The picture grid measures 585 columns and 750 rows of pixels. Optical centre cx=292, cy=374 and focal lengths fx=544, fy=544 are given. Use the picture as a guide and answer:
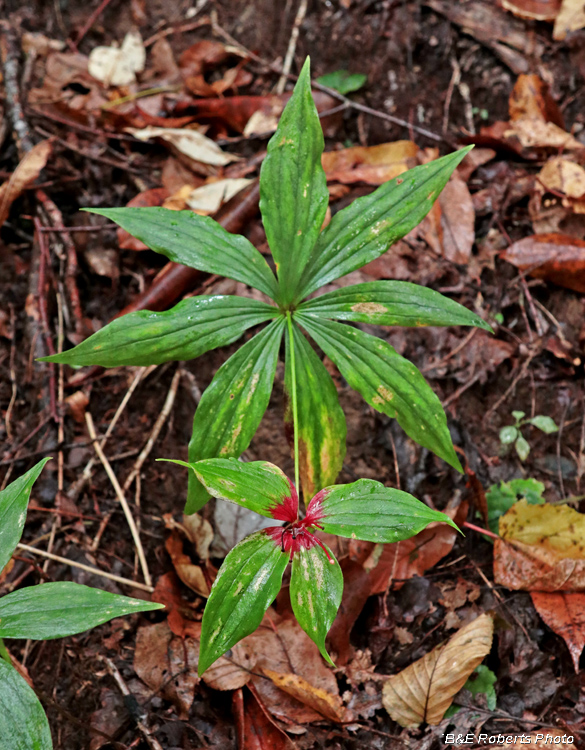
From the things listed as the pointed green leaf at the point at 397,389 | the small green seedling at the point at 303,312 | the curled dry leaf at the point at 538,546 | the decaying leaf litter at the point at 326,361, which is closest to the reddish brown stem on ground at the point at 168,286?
the decaying leaf litter at the point at 326,361

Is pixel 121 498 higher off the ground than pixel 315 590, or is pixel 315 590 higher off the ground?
pixel 315 590

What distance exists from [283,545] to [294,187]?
4.06ft

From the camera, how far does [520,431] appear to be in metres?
2.49

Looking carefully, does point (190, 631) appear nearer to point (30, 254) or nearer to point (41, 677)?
point (41, 677)

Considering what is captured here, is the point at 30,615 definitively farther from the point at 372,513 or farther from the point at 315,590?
the point at 372,513

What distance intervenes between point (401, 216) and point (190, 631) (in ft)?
5.67

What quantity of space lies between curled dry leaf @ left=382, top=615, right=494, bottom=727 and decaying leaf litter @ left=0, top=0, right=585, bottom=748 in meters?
0.02

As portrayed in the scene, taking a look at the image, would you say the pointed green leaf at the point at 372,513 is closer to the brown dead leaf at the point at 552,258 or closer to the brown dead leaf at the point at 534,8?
the brown dead leaf at the point at 552,258

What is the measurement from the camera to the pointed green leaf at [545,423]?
2.46 metres

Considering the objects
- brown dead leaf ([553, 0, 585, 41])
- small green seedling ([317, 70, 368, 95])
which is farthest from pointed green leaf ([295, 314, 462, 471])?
brown dead leaf ([553, 0, 585, 41])

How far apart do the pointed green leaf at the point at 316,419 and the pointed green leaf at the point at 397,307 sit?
0.69 feet

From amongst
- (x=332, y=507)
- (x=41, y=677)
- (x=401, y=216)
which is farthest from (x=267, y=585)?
(x=401, y=216)

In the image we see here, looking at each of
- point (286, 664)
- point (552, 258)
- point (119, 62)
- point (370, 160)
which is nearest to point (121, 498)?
point (286, 664)

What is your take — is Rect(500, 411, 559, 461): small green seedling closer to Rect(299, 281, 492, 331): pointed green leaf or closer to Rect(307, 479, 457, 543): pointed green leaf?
Rect(299, 281, 492, 331): pointed green leaf
